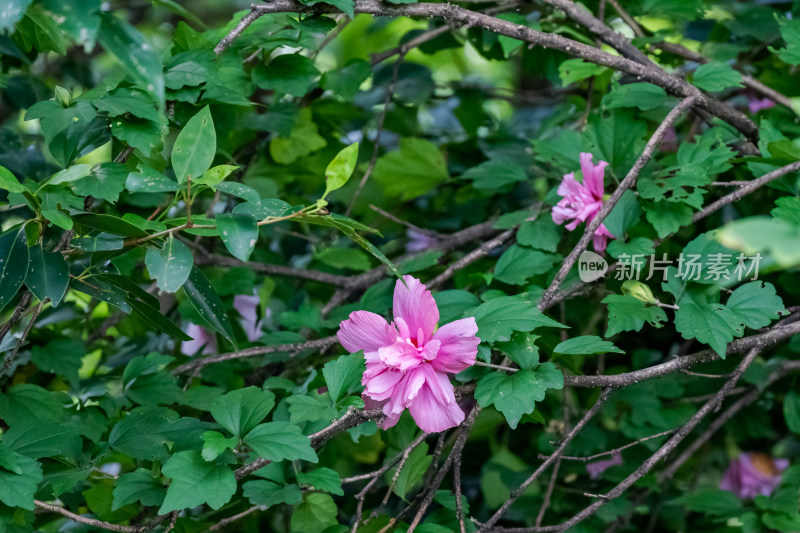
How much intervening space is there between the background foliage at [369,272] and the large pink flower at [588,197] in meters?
0.03

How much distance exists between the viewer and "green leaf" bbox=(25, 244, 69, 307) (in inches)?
28.7

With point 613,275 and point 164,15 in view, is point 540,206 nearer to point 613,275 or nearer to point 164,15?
point 613,275

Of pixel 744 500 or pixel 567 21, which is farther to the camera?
pixel 744 500

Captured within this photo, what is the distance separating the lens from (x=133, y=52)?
595mm

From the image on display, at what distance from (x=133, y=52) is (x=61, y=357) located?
25.8 inches

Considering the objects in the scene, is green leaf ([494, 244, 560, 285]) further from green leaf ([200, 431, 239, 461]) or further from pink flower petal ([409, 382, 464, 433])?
green leaf ([200, 431, 239, 461])

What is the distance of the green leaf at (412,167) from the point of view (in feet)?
4.66

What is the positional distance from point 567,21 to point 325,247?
0.59m

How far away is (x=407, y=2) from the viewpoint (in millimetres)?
886

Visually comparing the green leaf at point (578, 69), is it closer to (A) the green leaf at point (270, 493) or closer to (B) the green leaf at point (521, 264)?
(B) the green leaf at point (521, 264)

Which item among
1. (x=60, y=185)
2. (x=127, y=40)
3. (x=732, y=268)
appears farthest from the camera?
(x=732, y=268)

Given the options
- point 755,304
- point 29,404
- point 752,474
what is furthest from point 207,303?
point 752,474

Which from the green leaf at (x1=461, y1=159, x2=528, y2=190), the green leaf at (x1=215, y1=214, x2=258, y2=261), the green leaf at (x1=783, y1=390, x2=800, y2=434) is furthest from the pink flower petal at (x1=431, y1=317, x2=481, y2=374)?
the green leaf at (x1=783, y1=390, x2=800, y2=434)

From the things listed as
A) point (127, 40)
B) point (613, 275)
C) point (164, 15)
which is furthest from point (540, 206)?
point (164, 15)
